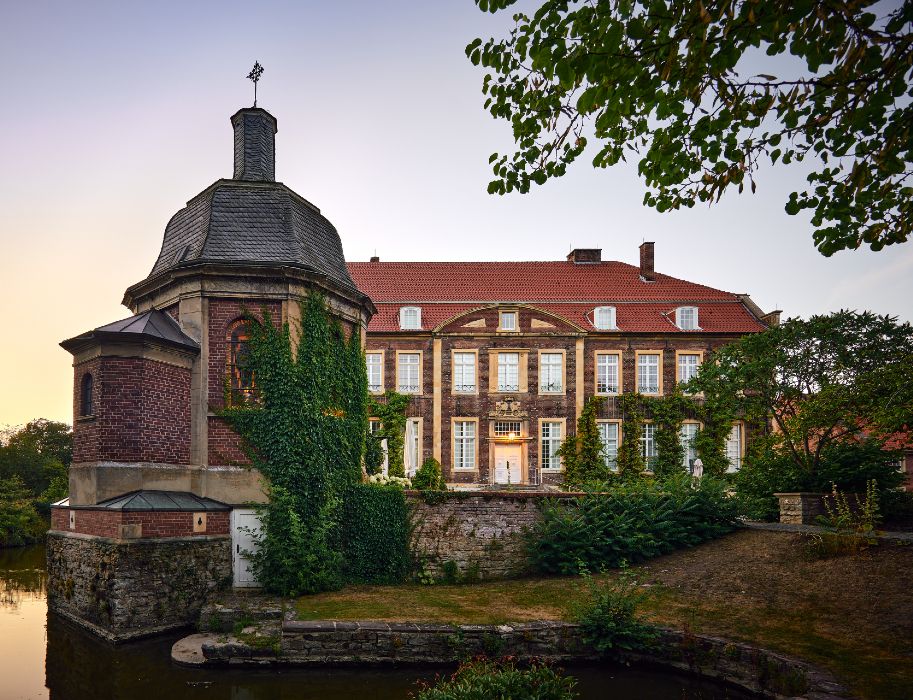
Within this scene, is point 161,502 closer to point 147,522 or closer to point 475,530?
point 147,522

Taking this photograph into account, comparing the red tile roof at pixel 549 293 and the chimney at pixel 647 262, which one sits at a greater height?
the chimney at pixel 647 262

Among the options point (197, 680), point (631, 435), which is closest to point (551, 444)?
point (631, 435)

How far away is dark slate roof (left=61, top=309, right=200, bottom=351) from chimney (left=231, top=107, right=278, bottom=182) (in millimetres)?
4173

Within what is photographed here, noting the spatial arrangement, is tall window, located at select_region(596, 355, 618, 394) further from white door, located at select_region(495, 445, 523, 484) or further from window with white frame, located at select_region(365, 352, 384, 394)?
window with white frame, located at select_region(365, 352, 384, 394)

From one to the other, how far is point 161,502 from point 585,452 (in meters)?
17.1

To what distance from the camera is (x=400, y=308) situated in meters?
27.3

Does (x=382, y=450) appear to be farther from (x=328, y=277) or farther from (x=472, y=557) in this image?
(x=328, y=277)

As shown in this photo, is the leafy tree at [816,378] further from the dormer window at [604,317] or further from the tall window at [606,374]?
the dormer window at [604,317]

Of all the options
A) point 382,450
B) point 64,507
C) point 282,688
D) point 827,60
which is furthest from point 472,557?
point 827,60

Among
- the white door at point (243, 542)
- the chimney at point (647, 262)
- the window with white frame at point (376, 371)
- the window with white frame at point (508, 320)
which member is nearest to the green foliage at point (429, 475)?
the window with white frame at point (376, 371)

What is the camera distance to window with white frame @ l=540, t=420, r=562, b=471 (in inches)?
1038

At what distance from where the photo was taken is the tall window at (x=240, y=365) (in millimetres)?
13805

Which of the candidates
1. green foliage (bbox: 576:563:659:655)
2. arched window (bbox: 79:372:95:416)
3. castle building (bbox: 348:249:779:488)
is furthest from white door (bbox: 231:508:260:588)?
castle building (bbox: 348:249:779:488)

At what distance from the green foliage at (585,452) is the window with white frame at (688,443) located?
10.2 feet
